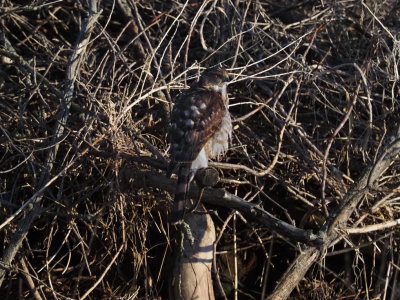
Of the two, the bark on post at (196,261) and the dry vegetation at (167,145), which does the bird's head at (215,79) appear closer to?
the dry vegetation at (167,145)

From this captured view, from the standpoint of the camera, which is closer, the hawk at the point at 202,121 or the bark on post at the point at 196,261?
the hawk at the point at 202,121

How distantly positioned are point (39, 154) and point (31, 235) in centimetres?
67

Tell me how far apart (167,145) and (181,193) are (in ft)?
2.75

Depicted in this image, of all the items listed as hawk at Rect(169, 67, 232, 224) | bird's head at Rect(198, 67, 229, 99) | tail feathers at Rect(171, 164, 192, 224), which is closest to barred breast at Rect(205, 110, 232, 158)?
hawk at Rect(169, 67, 232, 224)

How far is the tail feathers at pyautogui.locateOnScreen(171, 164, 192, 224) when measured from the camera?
3.11 m

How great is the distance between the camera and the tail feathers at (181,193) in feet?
10.2

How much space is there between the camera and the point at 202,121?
138 inches

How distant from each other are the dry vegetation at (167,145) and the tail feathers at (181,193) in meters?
0.23

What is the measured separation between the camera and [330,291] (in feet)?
13.8

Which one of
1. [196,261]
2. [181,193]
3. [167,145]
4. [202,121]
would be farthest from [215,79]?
[196,261]

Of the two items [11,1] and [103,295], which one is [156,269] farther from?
[11,1]

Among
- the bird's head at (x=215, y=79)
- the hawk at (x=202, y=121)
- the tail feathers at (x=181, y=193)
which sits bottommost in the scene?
the tail feathers at (x=181, y=193)

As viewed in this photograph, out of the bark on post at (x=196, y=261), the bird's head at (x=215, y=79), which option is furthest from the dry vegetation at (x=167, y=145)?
the bark on post at (x=196, y=261)

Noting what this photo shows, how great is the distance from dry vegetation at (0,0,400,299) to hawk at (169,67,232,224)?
0.13 meters
